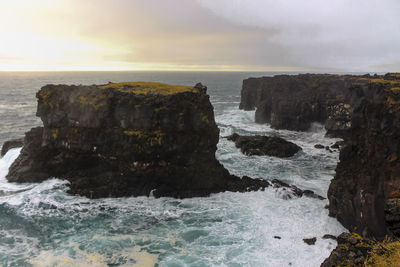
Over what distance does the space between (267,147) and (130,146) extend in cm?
2523

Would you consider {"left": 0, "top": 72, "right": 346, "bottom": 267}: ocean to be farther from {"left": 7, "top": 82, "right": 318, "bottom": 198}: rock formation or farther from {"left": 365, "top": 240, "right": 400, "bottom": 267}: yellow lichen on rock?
{"left": 365, "top": 240, "right": 400, "bottom": 267}: yellow lichen on rock

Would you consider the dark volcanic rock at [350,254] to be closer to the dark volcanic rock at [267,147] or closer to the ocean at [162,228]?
the ocean at [162,228]

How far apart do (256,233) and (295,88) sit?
59.5 metres

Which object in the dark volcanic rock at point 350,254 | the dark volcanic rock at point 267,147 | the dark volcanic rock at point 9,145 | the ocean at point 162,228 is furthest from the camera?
the dark volcanic rock at point 267,147

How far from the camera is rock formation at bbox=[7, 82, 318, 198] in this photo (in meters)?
33.5

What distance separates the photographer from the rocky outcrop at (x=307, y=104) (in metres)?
61.3

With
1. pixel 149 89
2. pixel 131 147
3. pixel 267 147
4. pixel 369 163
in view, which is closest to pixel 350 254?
pixel 369 163

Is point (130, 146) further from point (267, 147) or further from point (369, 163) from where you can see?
point (267, 147)

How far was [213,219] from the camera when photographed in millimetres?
28359

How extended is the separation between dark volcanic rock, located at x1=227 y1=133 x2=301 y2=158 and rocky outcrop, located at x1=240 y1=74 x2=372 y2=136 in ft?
48.6

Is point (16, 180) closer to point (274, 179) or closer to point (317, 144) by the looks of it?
point (274, 179)

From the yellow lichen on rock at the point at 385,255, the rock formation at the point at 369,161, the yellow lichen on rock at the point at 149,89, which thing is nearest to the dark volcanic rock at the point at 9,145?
the yellow lichen on rock at the point at 149,89

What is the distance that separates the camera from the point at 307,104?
229ft

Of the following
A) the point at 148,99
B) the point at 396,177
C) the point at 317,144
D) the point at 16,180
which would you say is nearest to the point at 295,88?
the point at 317,144
